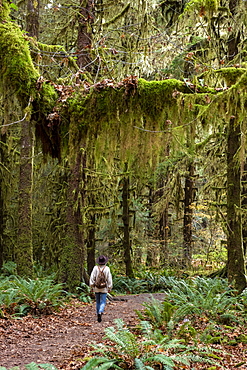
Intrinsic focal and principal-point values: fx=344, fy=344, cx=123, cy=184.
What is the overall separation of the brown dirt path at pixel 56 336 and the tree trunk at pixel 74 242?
3.55 feet

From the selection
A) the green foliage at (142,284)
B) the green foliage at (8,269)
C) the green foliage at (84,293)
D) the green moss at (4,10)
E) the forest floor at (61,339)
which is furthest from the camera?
the green foliage at (142,284)

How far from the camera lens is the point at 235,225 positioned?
9070 millimetres

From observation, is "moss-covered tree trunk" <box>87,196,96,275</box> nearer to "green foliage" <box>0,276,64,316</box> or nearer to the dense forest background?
the dense forest background

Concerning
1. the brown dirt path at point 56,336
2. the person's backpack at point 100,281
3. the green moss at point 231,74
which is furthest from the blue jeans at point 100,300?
the green moss at point 231,74

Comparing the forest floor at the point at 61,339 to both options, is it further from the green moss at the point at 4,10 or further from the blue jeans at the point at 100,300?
the green moss at the point at 4,10

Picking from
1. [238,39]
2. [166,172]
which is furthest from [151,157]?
[166,172]

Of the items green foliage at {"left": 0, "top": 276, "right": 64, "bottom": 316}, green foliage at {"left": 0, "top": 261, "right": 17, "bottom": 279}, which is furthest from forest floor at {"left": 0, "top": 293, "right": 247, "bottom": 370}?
green foliage at {"left": 0, "top": 261, "right": 17, "bottom": 279}

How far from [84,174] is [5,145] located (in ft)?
9.92

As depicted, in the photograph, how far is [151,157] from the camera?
7.32 m

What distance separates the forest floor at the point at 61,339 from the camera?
16.0ft

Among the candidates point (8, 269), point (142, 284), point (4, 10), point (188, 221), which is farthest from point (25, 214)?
point (188, 221)

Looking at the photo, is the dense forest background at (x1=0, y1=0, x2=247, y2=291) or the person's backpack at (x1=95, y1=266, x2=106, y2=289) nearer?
the dense forest background at (x1=0, y1=0, x2=247, y2=291)

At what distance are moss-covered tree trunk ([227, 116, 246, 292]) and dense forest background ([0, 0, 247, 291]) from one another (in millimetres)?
26

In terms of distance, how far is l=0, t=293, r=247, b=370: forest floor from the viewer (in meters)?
4.86
